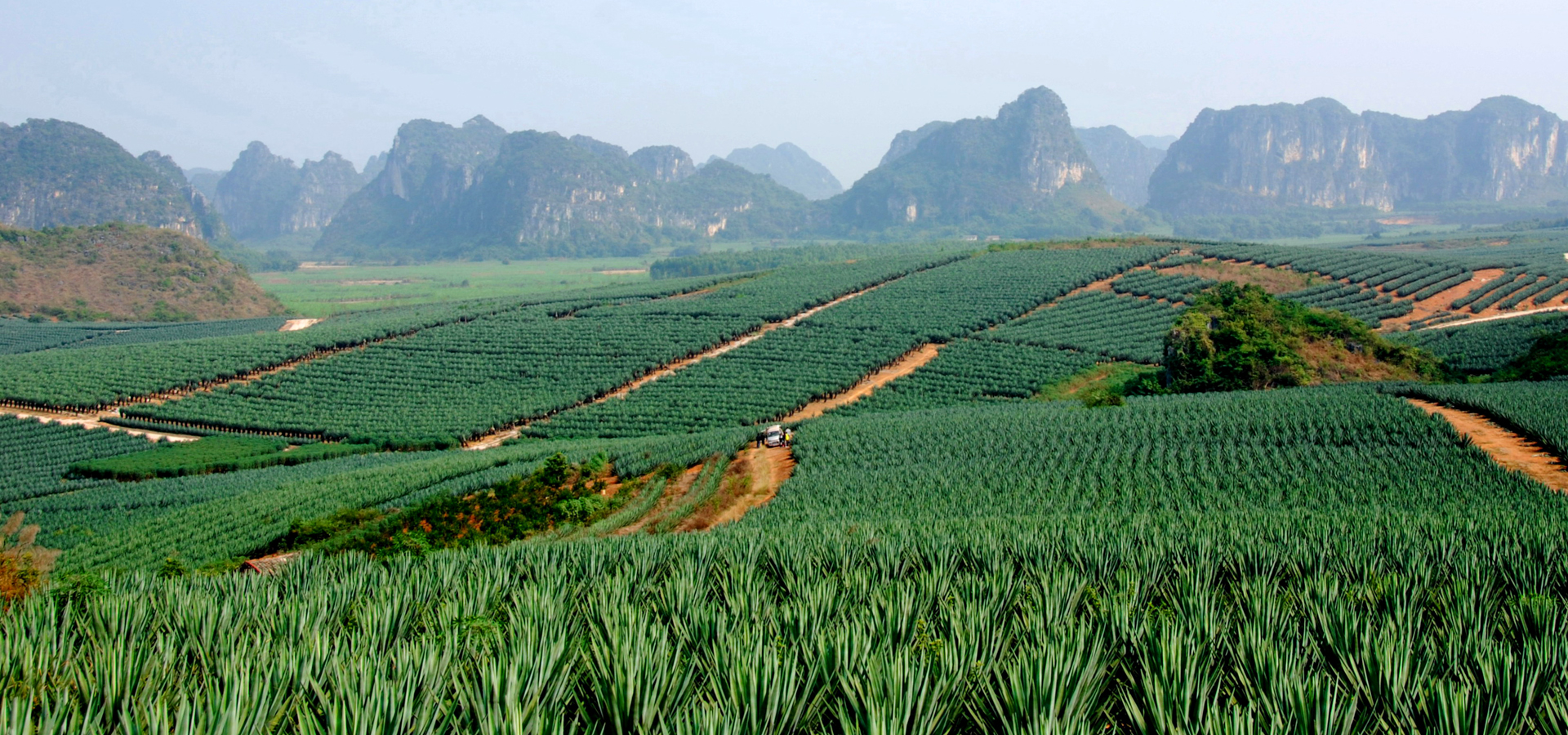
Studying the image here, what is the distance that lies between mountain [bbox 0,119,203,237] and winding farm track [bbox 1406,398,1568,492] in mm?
179450

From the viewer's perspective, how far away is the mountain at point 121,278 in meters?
83.6

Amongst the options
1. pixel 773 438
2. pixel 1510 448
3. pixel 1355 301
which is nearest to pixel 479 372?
pixel 773 438

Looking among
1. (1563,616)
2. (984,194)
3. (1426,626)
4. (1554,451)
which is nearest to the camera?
(1563,616)

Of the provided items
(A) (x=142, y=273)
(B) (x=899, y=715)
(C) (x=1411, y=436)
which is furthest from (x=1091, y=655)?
(A) (x=142, y=273)

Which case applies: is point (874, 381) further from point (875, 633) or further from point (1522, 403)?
point (875, 633)

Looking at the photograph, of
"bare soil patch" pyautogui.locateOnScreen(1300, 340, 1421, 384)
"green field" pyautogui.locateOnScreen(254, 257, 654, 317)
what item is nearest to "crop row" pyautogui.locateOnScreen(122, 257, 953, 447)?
"bare soil patch" pyautogui.locateOnScreen(1300, 340, 1421, 384)

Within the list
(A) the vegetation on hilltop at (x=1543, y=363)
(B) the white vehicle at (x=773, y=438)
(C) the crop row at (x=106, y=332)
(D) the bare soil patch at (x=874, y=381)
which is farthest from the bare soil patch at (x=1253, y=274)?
(C) the crop row at (x=106, y=332)

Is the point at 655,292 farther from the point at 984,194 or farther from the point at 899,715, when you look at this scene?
the point at 984,194

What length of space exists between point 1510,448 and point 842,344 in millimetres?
32226

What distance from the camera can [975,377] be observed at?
4088cm

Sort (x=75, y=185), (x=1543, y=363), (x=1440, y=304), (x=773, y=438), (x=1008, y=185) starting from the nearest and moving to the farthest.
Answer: (x=773, y=438) → (x=1543, y=363) → (x=1440, y=304) → (x=75, y=185) → (x=1008, y=185)

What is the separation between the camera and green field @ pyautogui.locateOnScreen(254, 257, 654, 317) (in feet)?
331

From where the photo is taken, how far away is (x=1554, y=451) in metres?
17.8

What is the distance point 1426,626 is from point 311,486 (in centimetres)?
2591
